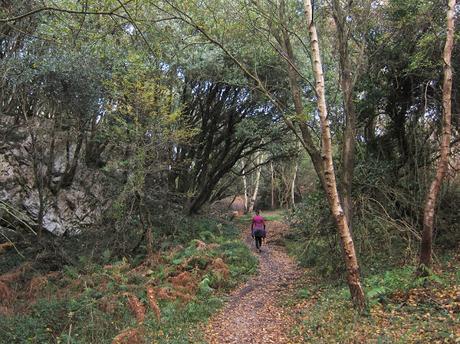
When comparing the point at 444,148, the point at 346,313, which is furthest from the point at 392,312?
the point at 444,148

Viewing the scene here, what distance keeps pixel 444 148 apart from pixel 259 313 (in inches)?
207

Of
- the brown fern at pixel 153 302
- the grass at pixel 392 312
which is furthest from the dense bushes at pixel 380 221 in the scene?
the brown fern at pixel 153 302

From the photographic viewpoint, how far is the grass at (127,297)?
850 centimetres

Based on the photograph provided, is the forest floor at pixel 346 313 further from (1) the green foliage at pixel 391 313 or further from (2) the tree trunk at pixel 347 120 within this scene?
(2) the tree trunk at pixel 347 120

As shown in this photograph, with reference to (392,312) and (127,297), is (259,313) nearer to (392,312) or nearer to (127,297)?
(392,312)

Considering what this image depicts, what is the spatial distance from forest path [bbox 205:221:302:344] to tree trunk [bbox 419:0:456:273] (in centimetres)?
307

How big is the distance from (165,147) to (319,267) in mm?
6650

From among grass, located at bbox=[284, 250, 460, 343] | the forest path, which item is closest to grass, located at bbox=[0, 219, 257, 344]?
the forest path

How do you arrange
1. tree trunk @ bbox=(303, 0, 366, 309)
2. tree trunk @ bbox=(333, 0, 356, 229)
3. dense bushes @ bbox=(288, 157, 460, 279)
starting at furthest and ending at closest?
dense bushes @ bbox=(288, 157, 460, 279) < tree trunk @ bbox=(333, 0, 356, 229) < tree trunk @ bbox=(303, 0, 366, 309)

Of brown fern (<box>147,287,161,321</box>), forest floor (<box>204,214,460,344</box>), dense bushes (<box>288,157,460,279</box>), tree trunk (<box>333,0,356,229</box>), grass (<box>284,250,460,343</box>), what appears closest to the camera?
grass (<box>284,250,460,343</box>)

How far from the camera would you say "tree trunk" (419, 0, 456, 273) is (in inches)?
311

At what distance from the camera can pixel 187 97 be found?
20.1m

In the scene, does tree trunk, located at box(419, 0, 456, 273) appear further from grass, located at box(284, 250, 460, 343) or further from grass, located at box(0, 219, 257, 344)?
→ grass, located at box(0, 219, 257, 344)

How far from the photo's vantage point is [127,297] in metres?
10.2
